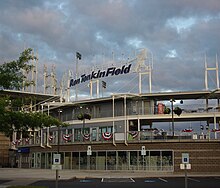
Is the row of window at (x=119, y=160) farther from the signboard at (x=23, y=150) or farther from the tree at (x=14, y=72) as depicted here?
the tree at (x=14, y=72)

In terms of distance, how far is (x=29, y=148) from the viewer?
5891 centimetres

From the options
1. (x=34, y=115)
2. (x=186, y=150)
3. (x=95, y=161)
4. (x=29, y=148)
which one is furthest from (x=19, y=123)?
(x=29, y=148)

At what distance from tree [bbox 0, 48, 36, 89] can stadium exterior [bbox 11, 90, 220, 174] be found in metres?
20.8

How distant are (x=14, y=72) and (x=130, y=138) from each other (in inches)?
1054

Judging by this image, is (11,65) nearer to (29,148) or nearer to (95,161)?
(95,161)

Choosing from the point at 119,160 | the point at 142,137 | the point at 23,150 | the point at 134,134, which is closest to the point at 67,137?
the point at 119,160

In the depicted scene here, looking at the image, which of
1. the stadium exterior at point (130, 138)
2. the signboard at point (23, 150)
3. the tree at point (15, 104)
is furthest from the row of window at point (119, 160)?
the tree at point (15, 104)

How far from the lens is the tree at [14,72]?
19.2m

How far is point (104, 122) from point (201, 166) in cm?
1529

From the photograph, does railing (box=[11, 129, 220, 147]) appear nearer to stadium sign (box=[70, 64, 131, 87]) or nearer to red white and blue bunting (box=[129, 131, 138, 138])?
red white and blue bunting (box=[129, 131, 138, 138])

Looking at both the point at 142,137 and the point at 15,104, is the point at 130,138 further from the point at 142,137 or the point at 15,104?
the point at 15,104

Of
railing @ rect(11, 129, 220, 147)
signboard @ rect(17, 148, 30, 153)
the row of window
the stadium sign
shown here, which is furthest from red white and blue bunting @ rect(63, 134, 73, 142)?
signboard @ rect(17, 148, 30, 153)

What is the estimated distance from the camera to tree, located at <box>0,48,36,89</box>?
1916 centimetres

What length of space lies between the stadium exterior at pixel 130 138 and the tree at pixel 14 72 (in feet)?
68.2
